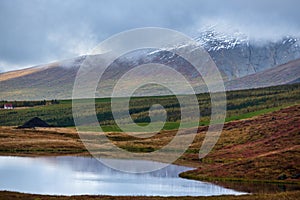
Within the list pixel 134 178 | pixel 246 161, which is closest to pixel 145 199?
pixel 134 178

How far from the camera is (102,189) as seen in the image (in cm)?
7031

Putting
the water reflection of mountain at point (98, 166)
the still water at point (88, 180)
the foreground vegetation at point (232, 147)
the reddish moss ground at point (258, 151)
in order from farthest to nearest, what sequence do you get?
the water reflection of mountain at point (98, 166), the foreground vegetation at point (232, 147), the reddish moss ground at point (258, 151), the still water at point (88, 180)

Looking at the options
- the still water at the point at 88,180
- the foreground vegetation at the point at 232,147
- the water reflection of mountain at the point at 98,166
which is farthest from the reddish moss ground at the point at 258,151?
the still water at the point at 88,180

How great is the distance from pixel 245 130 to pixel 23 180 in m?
69.1

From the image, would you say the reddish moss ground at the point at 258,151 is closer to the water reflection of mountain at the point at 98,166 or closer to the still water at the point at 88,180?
the water reflection of mountain at the point at 98,166

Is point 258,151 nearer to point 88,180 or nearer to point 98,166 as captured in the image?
point 98,166

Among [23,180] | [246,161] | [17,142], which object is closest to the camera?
[23,180]

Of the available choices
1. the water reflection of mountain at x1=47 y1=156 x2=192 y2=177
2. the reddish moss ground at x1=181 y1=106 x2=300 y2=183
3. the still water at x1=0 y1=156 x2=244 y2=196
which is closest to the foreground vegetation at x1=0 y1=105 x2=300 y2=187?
the reddish moss ground at x1=181 y1=106 x2=300 y2=183

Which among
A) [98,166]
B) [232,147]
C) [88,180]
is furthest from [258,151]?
[88,180]

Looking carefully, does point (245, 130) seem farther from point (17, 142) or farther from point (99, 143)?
point (17, 142)

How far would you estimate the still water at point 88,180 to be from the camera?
226ft

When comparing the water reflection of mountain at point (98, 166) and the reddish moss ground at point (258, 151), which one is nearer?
the reddish moss ground at point (258, 151)

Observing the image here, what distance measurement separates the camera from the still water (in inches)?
2717

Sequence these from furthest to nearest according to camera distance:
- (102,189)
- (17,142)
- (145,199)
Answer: (17,142) < (102,189) < (145,199)
